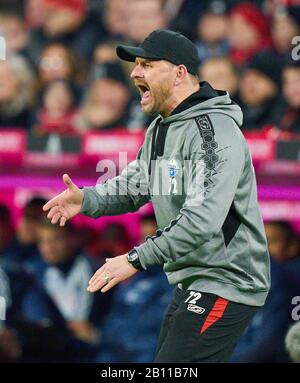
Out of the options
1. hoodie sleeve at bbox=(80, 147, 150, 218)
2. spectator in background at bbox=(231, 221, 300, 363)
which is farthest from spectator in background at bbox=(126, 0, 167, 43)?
hoodie sleeve at bbox=(80, 147, 150, 218)

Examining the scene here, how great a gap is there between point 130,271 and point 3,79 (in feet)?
11.6

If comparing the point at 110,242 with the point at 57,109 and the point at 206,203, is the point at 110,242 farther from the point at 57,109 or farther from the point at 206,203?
the point at 206,203

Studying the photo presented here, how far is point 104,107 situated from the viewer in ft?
22.5

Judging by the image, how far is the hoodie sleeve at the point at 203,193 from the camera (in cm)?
374

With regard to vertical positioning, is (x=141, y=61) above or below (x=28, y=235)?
above

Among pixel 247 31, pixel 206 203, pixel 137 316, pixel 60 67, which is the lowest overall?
pixel 137 316

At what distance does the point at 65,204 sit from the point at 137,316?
100 inches

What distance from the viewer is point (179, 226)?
12.3ft

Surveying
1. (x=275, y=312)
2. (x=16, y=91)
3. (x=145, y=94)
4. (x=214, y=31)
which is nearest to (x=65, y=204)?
(x=145, y=94)

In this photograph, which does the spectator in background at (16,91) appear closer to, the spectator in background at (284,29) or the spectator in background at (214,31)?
the spectator in background at (214,31)

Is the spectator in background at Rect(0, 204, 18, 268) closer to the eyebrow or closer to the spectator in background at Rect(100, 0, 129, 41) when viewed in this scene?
the spectator in background at Rect(100, 0, 129, 41)

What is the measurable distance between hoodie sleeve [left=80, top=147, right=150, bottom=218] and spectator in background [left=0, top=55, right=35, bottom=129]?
8.39 ft
